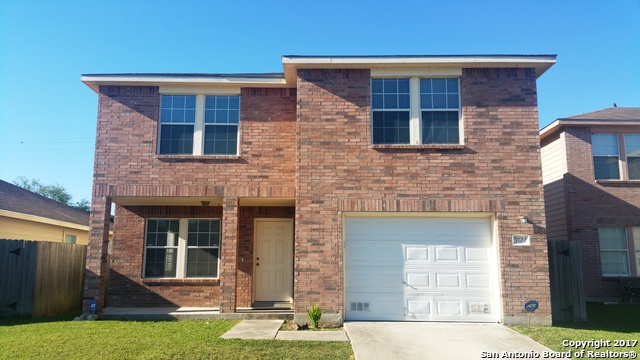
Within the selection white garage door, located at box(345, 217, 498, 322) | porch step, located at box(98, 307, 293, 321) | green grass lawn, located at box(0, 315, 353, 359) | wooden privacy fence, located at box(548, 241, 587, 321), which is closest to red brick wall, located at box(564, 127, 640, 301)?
wooden privacy fence, located at box(548, 241, 587, 321)

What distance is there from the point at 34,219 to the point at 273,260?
882 centimetres

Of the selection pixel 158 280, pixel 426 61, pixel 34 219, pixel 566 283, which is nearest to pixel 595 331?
pixel 566 283

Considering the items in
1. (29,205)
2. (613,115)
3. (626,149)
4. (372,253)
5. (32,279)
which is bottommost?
(32,279)

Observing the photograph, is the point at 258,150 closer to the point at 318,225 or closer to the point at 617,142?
the point at 318,225

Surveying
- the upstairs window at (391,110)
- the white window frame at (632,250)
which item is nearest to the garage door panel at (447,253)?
the upstairs window at (391,110)

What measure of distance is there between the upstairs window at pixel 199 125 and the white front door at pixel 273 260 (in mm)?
2507

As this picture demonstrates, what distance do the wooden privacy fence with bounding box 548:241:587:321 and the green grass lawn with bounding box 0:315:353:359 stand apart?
17.1 feet

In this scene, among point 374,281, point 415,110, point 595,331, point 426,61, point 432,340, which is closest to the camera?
point 432,340

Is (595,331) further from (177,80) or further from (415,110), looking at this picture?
(177,80)

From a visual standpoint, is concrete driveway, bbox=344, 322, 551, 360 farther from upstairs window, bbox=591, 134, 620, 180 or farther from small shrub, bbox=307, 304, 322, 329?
upstairs window, bbox=591, 134, 620, 180

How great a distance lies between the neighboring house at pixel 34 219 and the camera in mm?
14312

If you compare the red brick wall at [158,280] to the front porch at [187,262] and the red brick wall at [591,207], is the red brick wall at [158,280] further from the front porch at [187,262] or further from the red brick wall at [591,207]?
the red brick wall at [591,207]

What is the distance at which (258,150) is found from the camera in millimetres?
10781

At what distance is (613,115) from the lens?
15047 millimetres
